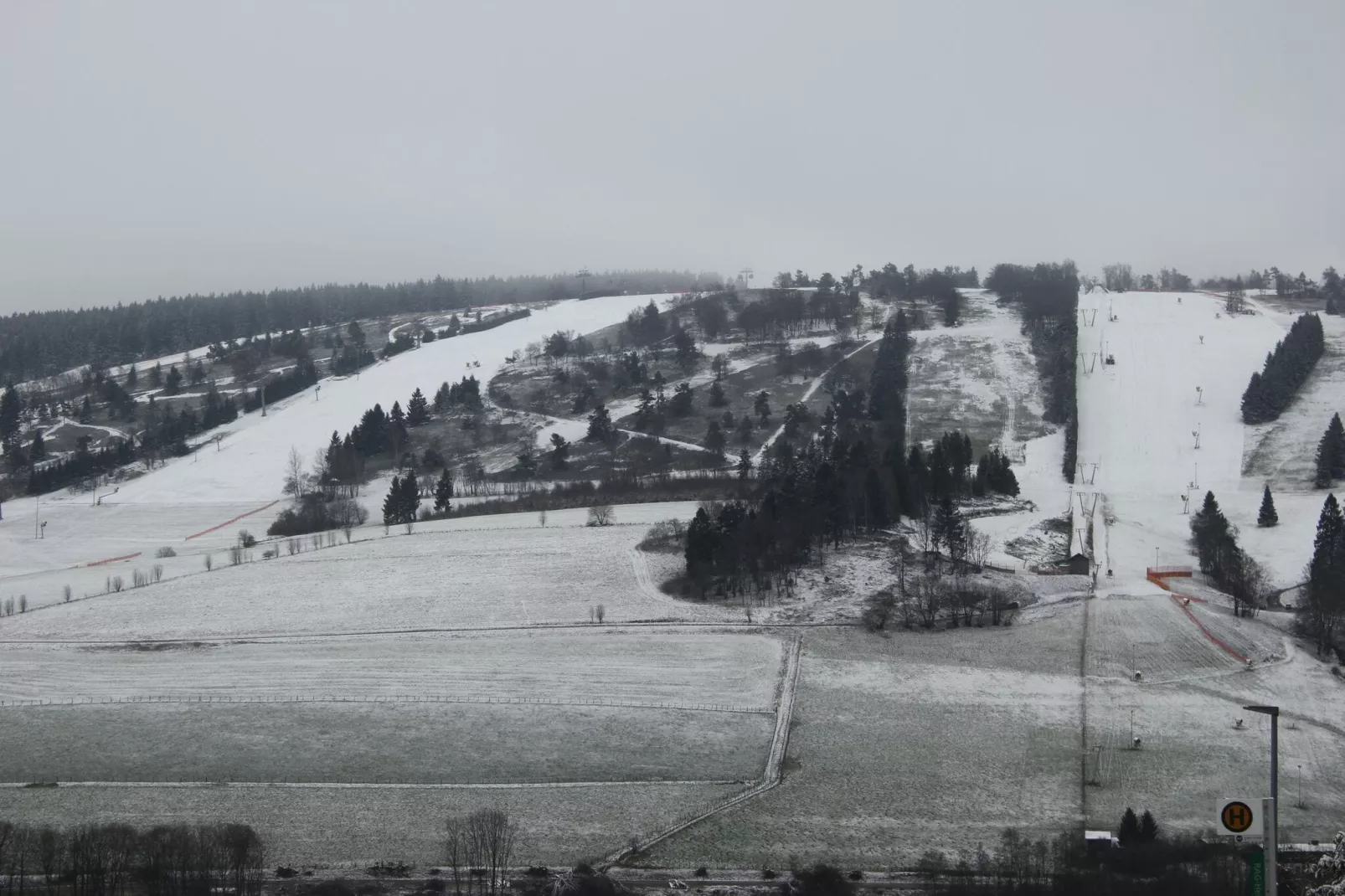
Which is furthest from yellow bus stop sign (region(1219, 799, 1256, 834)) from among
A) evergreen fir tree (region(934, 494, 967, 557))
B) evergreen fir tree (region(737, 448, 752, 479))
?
evergreen fir tree (region(737, 448, 752, 479))

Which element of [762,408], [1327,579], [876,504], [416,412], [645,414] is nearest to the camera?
[1327,579]

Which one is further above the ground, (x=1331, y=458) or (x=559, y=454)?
(x=1331, y=458)

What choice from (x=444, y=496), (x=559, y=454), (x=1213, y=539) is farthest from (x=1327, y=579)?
(x=559, y=454)

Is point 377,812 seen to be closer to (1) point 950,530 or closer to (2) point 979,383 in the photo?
(1) point 950,530

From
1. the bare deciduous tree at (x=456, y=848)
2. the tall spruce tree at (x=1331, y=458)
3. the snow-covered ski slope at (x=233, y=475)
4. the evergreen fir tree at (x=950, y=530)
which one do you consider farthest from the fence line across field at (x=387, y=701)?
the tall spruce tree at (x=1331, y=458)

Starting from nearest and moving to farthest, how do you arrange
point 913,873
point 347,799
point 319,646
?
1. point 913,873
2. point 347,799
3. point 319,646

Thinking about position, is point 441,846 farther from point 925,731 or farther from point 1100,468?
point 1100,468

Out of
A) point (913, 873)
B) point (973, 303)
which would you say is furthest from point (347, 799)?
point (973, 303)

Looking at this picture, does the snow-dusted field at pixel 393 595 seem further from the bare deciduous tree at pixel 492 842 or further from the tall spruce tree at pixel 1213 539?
the tall spruce tree at pixel 1213 539
